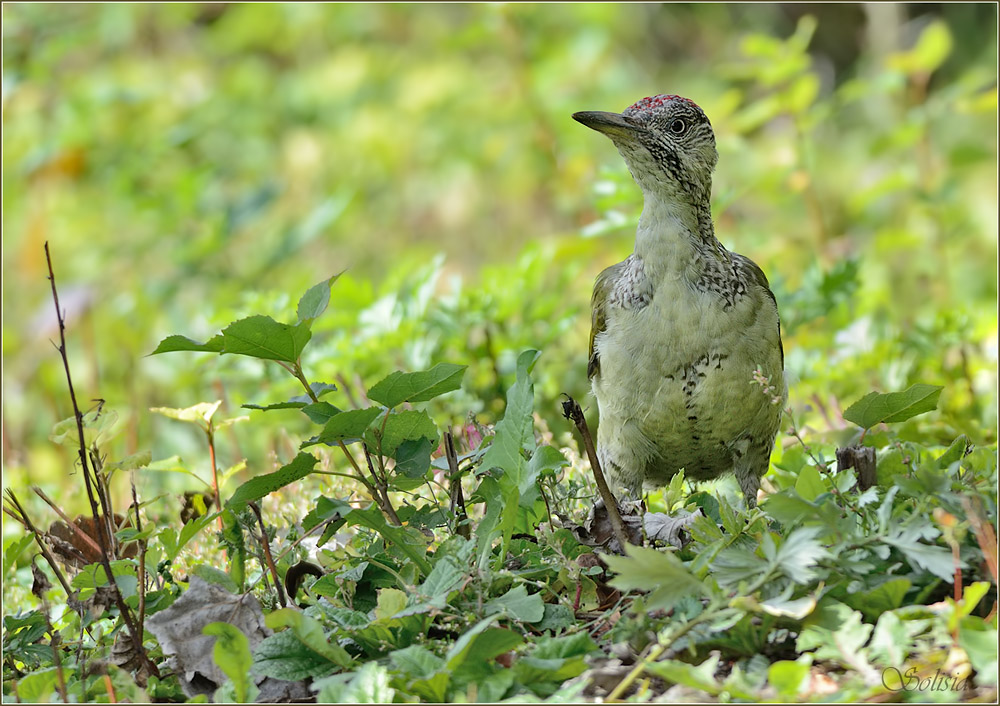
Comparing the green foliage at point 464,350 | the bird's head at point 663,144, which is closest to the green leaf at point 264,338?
the green foliage at point 464,350

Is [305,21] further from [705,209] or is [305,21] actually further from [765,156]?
[705,209]

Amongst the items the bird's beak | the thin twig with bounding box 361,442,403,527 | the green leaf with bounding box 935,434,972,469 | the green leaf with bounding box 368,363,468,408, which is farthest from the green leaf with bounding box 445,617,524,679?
the bird's beak

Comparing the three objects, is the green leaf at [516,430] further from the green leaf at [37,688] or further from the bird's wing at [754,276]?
the bird's wing at [754,276]

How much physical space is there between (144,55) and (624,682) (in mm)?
10154

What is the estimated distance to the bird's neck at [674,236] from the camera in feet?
11.9

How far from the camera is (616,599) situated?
8.45 ft

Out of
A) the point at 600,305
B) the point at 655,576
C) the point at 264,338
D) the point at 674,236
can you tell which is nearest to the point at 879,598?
the point at 655,576

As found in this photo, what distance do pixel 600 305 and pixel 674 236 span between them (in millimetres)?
410

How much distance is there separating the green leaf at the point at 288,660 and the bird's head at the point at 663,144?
206 cm

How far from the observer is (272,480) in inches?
99.7

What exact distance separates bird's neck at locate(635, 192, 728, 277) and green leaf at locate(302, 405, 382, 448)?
1.46 m

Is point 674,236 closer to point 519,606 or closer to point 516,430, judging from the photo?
point 516,430

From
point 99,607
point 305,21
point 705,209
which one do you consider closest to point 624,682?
point 99,607

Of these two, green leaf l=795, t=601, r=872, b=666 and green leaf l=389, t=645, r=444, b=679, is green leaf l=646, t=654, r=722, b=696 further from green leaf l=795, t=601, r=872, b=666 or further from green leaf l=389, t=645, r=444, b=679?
green leaf l=389, t=645, r=444, b=679
